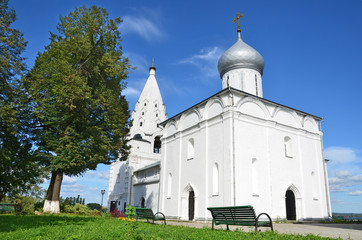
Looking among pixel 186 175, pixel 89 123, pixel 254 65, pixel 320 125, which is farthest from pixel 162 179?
pixel 320 125

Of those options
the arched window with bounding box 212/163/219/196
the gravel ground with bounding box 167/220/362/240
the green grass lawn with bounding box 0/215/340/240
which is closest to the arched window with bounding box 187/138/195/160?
the arched window with bounding box 212/163/219/196

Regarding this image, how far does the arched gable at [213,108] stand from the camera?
1593cm

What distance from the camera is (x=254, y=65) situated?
786 inches

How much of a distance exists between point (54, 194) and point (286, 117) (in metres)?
14.7

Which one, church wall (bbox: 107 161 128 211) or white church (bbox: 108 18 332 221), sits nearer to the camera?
white church (bbox: 108 18 332 221)

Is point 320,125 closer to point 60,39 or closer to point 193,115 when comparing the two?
point 193,115

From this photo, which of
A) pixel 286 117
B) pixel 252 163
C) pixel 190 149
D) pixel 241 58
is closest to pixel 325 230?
pixel 252 163

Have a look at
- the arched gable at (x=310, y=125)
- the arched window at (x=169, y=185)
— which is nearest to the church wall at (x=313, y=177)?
the arched gable at (x=310, y=125)

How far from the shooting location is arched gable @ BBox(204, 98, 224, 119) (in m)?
15.9

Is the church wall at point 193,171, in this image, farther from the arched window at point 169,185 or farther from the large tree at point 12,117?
the large tree at point 12,117

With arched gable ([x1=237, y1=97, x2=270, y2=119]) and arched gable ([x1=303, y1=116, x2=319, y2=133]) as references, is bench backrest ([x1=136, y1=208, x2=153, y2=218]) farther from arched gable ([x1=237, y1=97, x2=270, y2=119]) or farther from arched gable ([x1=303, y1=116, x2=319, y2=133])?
arched gable ([x1=303, y1=116, x2=319, y2=133])

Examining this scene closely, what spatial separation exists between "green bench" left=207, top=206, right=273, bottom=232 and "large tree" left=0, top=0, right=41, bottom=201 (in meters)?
8.50

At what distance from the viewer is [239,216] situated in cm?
769

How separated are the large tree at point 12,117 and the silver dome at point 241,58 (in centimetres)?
1327
